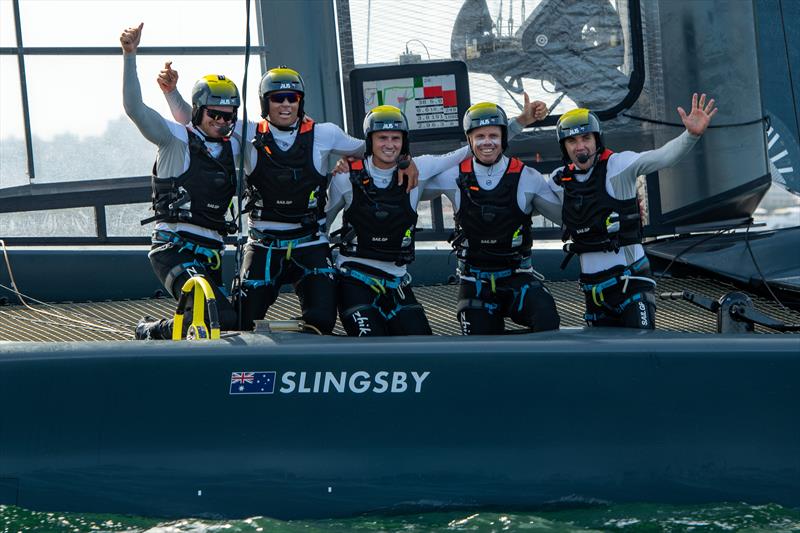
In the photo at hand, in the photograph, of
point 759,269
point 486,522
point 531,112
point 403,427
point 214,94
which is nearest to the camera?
point 486,522

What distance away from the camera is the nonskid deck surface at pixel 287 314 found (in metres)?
4.71

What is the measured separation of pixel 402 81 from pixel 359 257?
5.23 feet

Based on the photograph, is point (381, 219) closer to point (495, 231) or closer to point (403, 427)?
point (495, 231)

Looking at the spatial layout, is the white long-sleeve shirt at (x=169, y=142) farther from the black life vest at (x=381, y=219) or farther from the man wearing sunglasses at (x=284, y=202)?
the black life vest at (x=381, y=219)

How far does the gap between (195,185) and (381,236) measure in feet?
2.38

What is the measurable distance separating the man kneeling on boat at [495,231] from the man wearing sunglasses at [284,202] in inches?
10.5

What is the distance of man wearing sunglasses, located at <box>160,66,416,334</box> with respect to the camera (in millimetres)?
4336

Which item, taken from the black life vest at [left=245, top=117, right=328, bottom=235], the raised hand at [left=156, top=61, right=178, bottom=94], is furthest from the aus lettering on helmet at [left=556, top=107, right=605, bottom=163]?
the raised hand at [left=156, top=61, right=178, bottom=94]

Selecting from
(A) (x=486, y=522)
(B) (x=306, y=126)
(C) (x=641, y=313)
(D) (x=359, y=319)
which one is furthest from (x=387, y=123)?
(A) (x=486, y=522)

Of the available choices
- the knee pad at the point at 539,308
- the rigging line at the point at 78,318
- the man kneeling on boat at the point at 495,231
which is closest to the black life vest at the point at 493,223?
the man kneeling on boat at the point at 495,231

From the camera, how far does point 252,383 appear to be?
3.37m

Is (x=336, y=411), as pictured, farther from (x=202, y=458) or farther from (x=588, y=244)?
(x=588, y=244)

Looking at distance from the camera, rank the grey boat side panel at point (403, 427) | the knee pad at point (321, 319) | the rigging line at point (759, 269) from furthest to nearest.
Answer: the rigging line at point (759, 269)
the knee pad at point (321, 319)
the grey boat side panel at point (403, 427)

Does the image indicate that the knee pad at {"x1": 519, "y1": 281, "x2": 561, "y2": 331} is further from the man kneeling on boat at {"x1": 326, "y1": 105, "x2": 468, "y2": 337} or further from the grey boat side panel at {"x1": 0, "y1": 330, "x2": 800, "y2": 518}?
the grey boat side panel at {"x1": 0, "y1": 330, "x2": 800, "y2": 518}
